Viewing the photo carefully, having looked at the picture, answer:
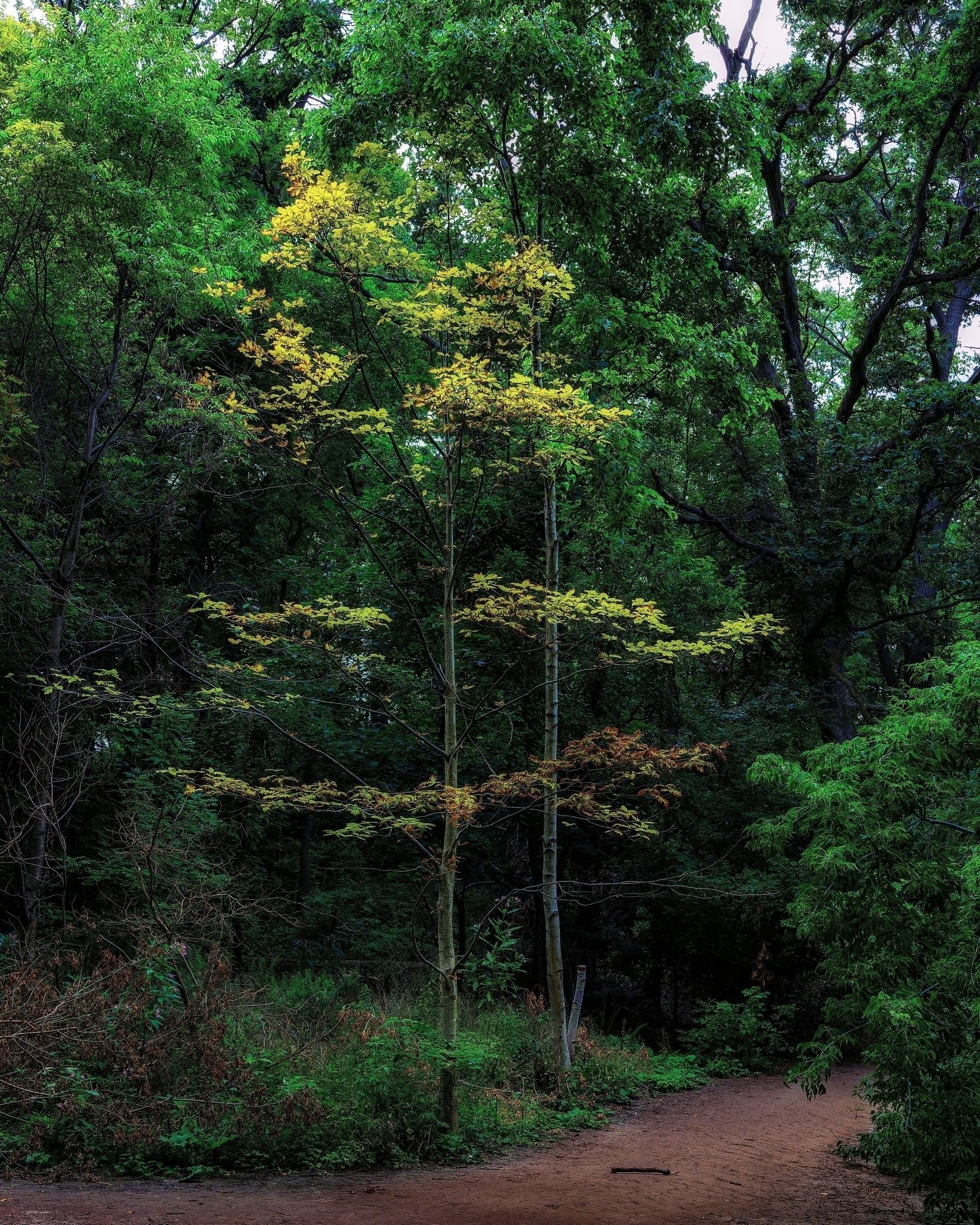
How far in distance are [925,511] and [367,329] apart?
1125 centimetres

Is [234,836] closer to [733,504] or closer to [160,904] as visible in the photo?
[160,904]

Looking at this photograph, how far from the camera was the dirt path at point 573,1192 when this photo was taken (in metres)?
5.58

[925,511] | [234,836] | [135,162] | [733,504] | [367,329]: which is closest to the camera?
[367,329]

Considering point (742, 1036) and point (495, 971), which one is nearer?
point (495, 971)

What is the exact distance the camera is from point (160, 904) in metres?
9.88

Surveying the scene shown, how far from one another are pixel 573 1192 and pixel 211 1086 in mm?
2689

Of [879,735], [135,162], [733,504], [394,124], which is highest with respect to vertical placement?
[135,162]

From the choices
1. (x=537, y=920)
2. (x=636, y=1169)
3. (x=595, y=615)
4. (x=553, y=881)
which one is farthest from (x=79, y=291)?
(x=636, y=1169)

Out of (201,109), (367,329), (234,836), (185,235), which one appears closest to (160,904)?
(234,836)

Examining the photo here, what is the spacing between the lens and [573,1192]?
260 inches

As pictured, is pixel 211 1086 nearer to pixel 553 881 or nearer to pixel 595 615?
pixel 553 881

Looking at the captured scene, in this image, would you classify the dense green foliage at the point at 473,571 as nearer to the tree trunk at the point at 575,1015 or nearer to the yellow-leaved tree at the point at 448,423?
the yellow-leaved tree at the point at 448,423

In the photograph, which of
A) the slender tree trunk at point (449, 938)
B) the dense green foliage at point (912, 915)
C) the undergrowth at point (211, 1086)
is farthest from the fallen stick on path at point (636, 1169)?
the dense green foliage at point (912, 915)

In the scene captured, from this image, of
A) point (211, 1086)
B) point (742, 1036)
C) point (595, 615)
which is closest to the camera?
point (211, 1086)
